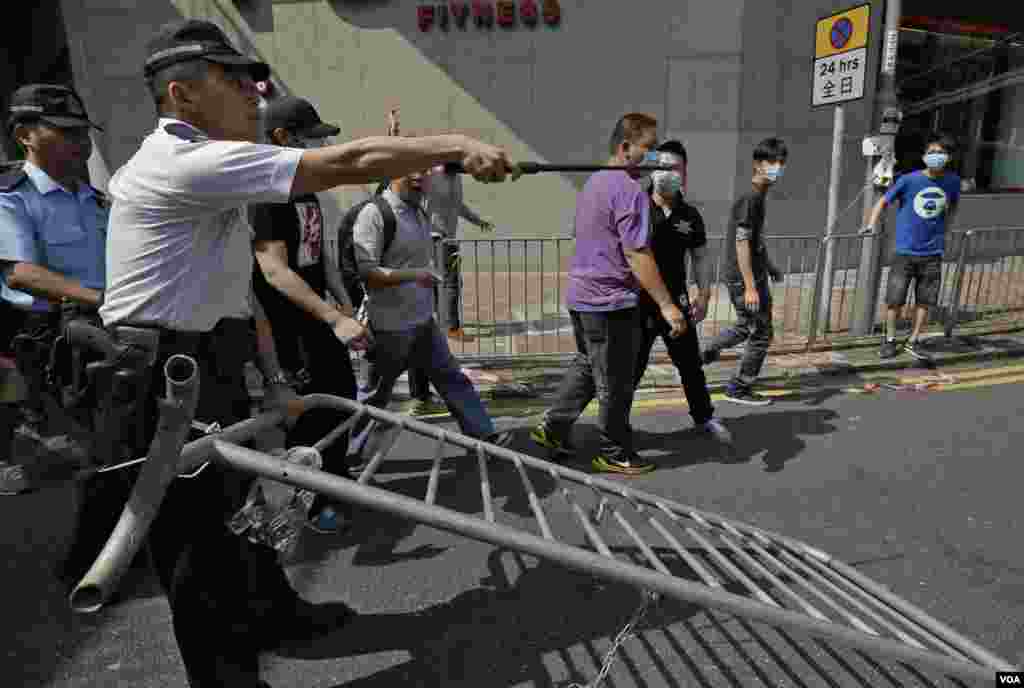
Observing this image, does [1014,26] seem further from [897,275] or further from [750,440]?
[750,440]

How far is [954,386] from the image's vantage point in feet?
17.1

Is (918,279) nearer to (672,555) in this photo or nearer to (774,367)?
(774,367)

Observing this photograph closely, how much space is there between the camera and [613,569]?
147cm

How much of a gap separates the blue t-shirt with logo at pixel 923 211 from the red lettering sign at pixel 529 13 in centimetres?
545

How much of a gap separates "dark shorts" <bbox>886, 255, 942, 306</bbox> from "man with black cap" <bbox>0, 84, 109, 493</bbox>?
613 cm

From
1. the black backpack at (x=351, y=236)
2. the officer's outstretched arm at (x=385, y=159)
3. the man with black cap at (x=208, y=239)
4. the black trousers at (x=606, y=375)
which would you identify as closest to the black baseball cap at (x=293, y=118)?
the black backpack at (x=351, y=236)

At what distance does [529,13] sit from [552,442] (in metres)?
7.34

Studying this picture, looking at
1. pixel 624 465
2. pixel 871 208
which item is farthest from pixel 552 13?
pixel 624 465

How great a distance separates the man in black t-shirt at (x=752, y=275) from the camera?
453cm

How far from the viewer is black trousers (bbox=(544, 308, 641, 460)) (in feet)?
11.5

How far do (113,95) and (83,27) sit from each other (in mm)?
920

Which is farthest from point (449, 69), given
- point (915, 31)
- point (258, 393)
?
point (915, 31)

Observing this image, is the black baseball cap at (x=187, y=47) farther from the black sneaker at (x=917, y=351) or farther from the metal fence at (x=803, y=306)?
the black sneaker at (x=917, y=351)

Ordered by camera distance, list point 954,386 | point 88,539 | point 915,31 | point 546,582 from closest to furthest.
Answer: point 88,539, point 546,582, point 954,386, point 915,31
